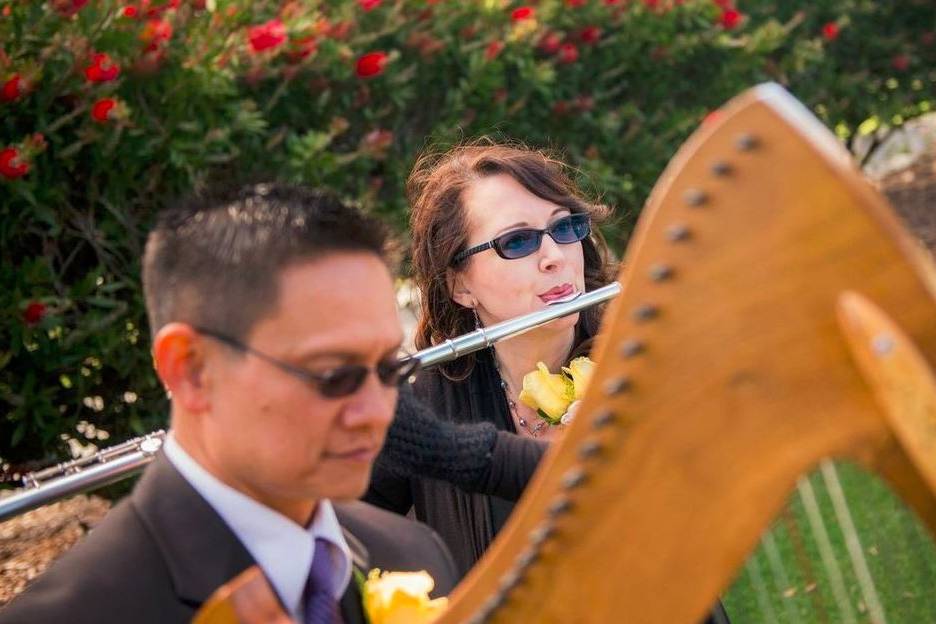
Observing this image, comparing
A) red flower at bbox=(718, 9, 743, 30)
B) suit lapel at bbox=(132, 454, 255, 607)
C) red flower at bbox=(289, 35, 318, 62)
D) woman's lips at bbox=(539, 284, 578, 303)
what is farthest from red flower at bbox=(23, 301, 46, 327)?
red flower at bbox=(718, 9, 743, 30)

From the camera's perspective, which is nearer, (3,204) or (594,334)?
(594,334)

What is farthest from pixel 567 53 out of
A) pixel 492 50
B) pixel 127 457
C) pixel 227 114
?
pixel 127 457

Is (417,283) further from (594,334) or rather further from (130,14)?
(130,14)

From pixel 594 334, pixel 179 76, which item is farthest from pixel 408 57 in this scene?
pixel 594 334

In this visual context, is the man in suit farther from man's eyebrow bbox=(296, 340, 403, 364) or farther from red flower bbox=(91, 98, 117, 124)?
red flower bbox=(91, 98, 117, 124)

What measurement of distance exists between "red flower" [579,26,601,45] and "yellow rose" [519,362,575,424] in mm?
3564

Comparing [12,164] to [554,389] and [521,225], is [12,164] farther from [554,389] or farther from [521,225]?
[554,389]

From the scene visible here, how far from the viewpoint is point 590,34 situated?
255 inches

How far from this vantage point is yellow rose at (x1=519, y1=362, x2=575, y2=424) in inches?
124

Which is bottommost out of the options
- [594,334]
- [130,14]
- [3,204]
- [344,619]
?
[594,334]

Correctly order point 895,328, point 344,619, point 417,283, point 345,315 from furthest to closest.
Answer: point 417,283 → point 344,619 → point 345,315 → point 895,328

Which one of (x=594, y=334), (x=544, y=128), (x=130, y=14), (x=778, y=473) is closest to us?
(x=778, y=473)

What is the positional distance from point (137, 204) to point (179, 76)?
51cm

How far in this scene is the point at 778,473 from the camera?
1364mm
